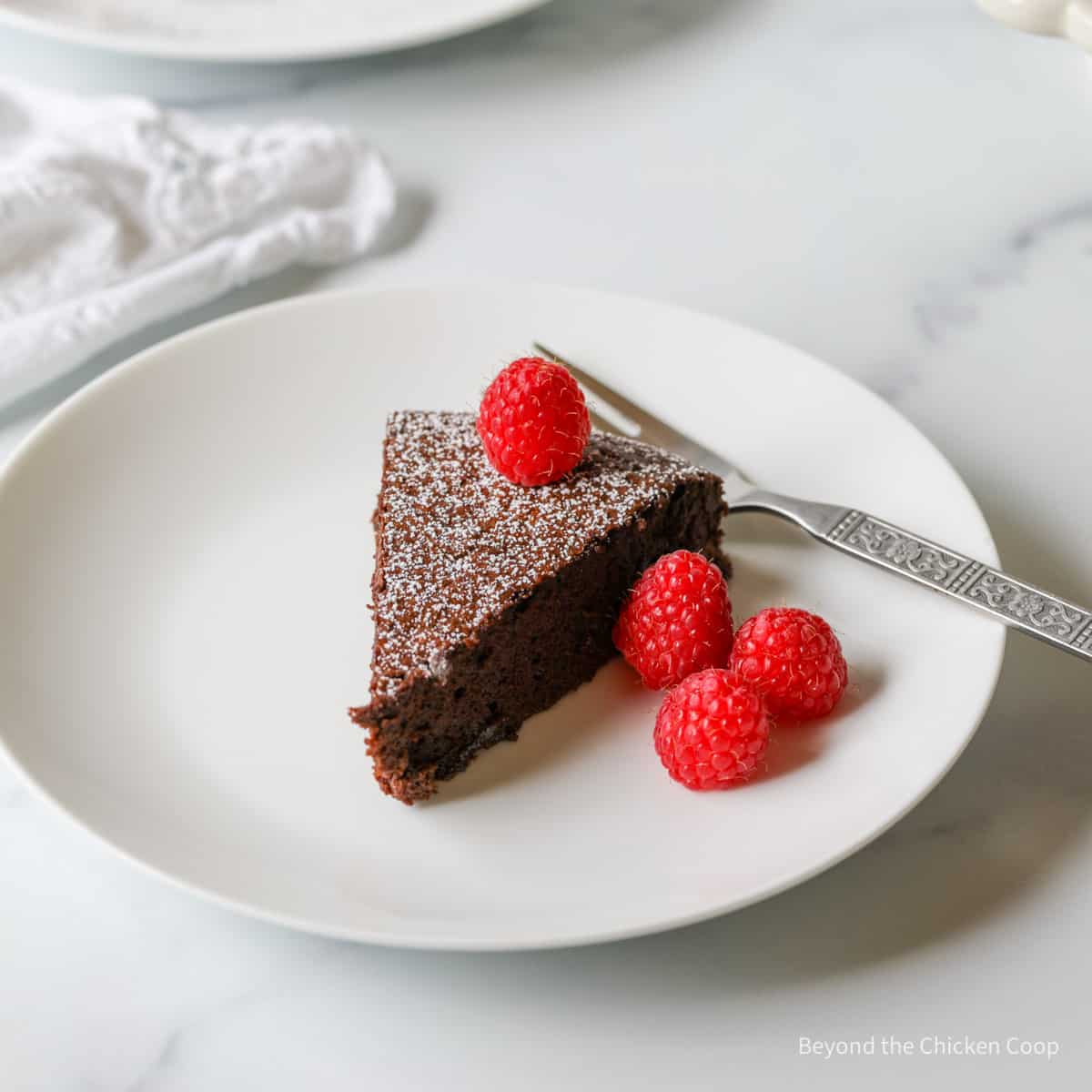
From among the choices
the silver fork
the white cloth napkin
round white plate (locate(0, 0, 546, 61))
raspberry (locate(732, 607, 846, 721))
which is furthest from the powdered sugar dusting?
round white plate (locate(0, 0, 546, 61))

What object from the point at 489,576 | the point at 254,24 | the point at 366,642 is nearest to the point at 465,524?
the point at 489,576

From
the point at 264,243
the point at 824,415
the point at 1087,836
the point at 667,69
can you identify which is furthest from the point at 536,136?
the point at 1087,836

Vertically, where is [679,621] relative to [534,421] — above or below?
below

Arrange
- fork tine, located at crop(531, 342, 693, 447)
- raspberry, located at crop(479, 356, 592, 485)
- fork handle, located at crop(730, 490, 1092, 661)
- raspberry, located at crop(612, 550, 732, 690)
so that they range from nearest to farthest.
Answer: fork handle, located at crop(730, 490, 1092, 661)
raspberry, located at crop(612, 550, 732, 690)
raspberry, located at crop(479, 356, 592, 485)
fork tine, located at crop(531, 342, 693, 447)

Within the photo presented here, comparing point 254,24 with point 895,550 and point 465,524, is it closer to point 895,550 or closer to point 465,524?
point 465,524

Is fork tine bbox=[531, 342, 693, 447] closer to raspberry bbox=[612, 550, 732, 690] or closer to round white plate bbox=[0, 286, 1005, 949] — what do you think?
round white plate bbox=[0, 286, 1005, 949]

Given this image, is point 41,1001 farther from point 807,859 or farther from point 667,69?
point 667,69

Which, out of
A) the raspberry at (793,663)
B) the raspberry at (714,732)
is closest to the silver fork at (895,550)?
the raspberry at (793,663)
